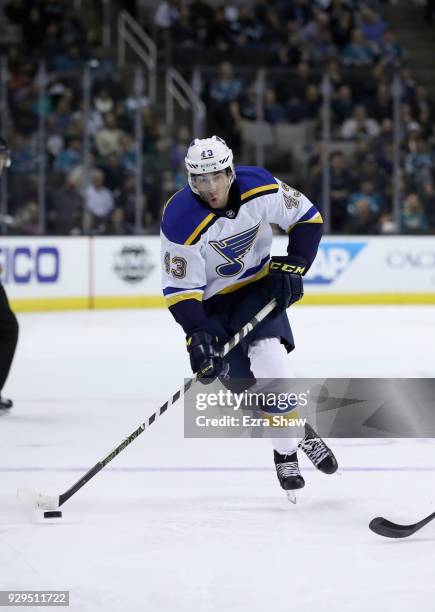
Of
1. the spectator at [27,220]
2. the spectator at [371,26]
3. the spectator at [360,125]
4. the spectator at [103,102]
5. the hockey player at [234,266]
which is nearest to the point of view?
the hockey player at [234,266]

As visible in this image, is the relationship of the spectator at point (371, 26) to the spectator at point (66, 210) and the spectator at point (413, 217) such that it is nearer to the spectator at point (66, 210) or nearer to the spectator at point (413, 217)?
the spectator at point (413, 217)

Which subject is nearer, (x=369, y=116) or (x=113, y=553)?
(x=113, y=553)

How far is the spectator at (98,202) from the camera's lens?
394 inches

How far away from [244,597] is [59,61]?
980 centimetres

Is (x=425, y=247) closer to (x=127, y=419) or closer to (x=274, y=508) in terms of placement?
(x=127, y=419)

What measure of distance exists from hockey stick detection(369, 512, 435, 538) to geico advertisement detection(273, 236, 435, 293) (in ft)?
23.4

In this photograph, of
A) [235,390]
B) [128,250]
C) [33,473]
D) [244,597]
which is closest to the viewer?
[244,597]

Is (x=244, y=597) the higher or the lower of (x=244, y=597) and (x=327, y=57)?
the lower

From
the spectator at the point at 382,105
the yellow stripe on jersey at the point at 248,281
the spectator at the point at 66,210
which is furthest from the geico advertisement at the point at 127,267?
the yellow stripe on jersey at the point at 248,281

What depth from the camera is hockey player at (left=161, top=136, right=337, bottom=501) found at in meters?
3.68

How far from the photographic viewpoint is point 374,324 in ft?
29.6

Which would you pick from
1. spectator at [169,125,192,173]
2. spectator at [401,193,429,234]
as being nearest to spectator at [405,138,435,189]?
spectator at [401,193,429,234]

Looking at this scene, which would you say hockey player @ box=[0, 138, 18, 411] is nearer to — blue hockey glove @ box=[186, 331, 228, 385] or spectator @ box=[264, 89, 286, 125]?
blue hockey glove @ box=[186, 331, 228, 385]

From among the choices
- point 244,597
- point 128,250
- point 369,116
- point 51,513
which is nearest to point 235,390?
point 51,513
